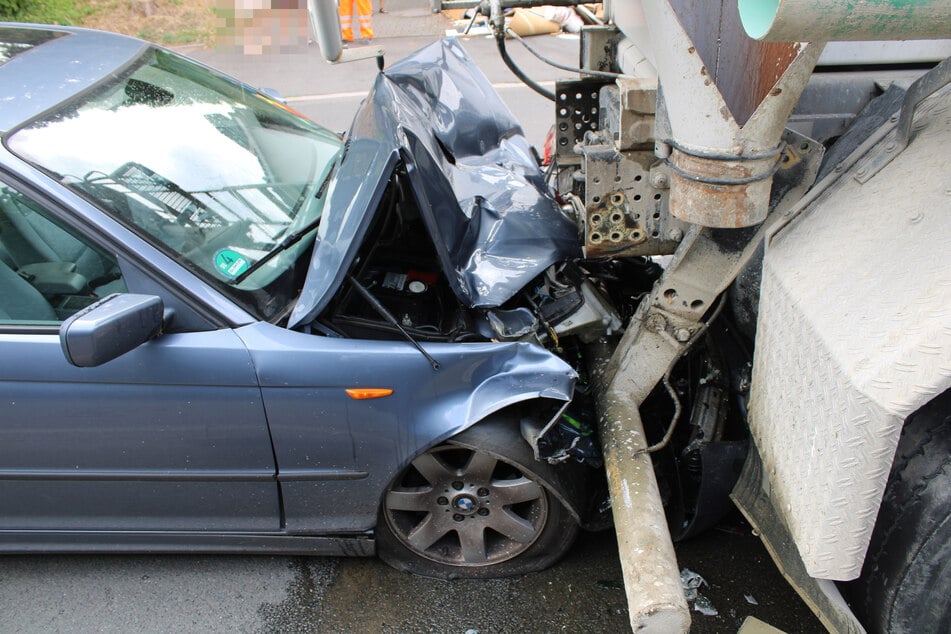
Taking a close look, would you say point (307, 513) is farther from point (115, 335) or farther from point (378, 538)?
point (115, 335)

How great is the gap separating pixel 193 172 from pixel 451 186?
33.5 inches

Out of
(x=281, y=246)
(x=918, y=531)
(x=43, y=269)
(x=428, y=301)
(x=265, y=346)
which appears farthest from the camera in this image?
(x=428, y=301)

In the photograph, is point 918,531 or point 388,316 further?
point 388,316

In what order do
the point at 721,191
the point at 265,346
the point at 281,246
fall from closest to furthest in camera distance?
the point at 721,191
the point at 265,346
the point at 281,246

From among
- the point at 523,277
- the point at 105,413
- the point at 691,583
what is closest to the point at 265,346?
the point at 105,413

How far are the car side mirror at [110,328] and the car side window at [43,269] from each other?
6.6 inches

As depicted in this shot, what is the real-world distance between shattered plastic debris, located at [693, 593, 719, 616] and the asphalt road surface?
0.05ft

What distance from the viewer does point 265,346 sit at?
223 cm

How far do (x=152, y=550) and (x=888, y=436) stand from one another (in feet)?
7.32

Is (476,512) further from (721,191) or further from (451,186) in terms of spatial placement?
(721,191)

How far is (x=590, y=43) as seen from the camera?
3529 millimetres

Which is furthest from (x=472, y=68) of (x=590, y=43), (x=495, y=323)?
(x=495, y=323)

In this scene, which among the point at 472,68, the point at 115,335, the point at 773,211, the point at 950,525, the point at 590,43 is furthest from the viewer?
the point at 472,68

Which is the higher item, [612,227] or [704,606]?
[612,227]
